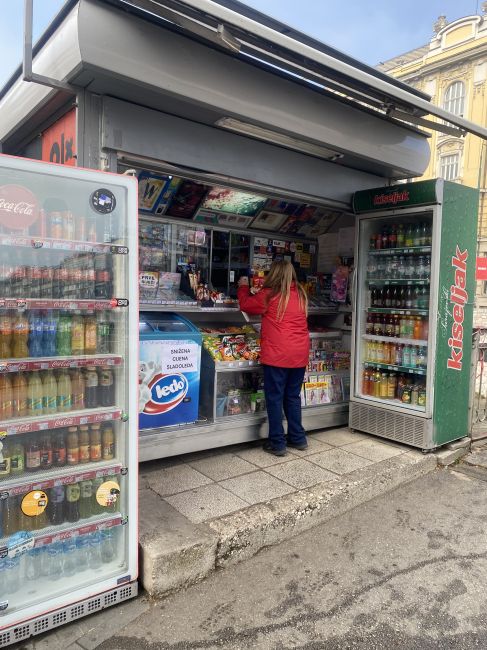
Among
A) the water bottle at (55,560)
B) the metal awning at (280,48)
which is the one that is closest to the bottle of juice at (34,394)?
the water bottle at (55,560)

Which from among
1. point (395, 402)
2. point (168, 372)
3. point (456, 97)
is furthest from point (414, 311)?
point (456, 97)

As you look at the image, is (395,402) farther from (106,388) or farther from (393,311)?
(106,388)

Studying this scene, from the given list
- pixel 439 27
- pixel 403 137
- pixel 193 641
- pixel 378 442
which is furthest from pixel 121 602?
pixel 439 27

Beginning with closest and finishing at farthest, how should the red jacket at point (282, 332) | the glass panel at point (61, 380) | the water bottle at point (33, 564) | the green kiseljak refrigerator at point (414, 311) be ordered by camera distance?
the glass panel at point (61, 380) < the water bottle at point (33, 564) < the red jacket at point (282, 332) < the green kiseljak refrigerator at point (414, 311)

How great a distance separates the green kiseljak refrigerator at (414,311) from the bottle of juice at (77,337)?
11.0 feet

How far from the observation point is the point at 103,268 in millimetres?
2678

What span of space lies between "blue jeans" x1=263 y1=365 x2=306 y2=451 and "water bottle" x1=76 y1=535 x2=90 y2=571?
218 cm

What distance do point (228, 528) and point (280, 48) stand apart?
3.17 meters

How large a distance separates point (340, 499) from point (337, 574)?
831 mm

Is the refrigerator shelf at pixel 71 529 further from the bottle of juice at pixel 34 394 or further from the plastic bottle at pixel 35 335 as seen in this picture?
the plastic bottle at pixel 35 335

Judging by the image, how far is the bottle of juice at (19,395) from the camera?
2420 mm

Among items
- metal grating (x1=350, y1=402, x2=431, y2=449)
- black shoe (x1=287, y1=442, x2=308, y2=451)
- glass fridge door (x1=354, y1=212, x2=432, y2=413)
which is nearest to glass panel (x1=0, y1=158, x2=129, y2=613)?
black shoe (x1=287, y1=442, x2=308, y2=451)

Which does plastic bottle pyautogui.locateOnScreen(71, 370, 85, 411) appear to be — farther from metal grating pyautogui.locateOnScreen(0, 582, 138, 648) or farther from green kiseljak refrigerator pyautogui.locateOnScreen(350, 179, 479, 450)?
green kiseljak refrigerator pyautogui.locateOnScreen(350, 179, 479, 450)

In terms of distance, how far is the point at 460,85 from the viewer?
27.7 metres
